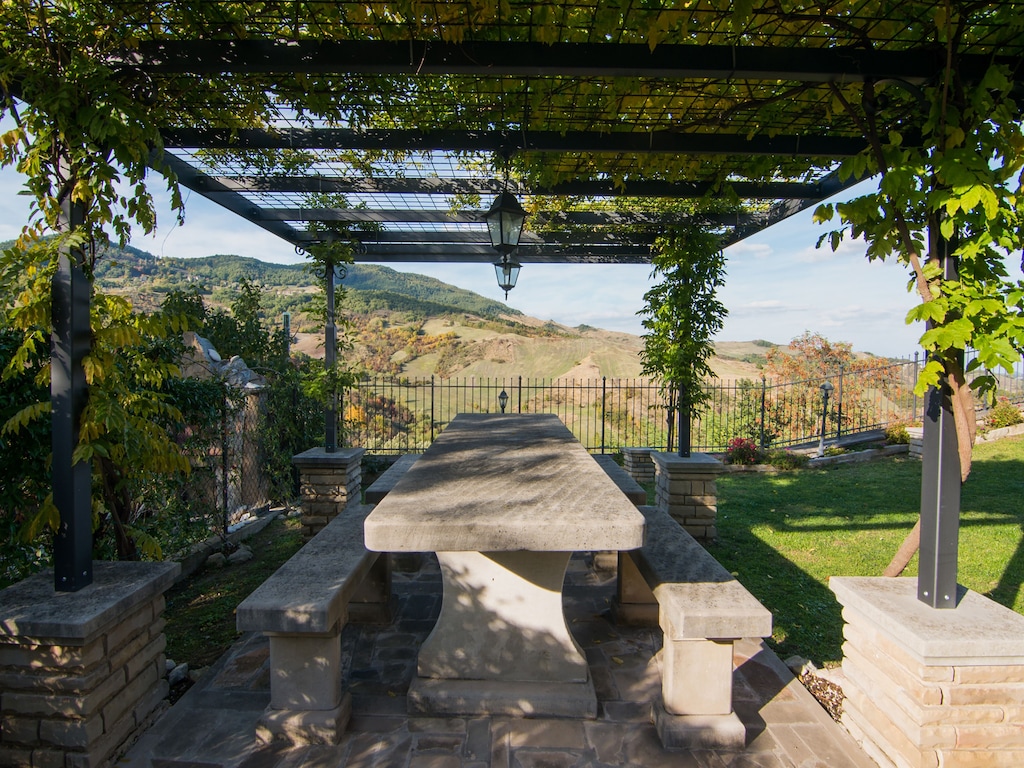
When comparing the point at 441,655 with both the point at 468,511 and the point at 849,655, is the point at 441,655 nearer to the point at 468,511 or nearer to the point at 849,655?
the point at 468,511

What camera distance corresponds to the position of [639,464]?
776 cm

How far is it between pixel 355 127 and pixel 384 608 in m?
3.32

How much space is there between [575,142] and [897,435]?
382 inches

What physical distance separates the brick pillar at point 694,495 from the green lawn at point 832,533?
0.24 m

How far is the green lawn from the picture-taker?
13.3 feet

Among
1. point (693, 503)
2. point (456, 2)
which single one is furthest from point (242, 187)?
point (693, 503)

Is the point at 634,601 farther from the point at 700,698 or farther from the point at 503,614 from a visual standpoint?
the point at 503,614

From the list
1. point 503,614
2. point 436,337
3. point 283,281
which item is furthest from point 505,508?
point 283,281

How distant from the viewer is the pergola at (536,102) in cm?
247

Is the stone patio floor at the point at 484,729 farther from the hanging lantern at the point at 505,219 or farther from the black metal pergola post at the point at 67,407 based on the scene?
the hanging lantern at the point at 505,219

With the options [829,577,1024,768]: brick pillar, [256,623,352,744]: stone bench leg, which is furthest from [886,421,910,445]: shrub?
[256,623,352,744]: stone bench leg

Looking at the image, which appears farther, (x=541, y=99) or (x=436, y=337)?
(x=436, y=337)

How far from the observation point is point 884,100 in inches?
119

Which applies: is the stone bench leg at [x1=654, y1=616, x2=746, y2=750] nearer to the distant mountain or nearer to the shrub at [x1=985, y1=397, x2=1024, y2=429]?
the distant mountain
